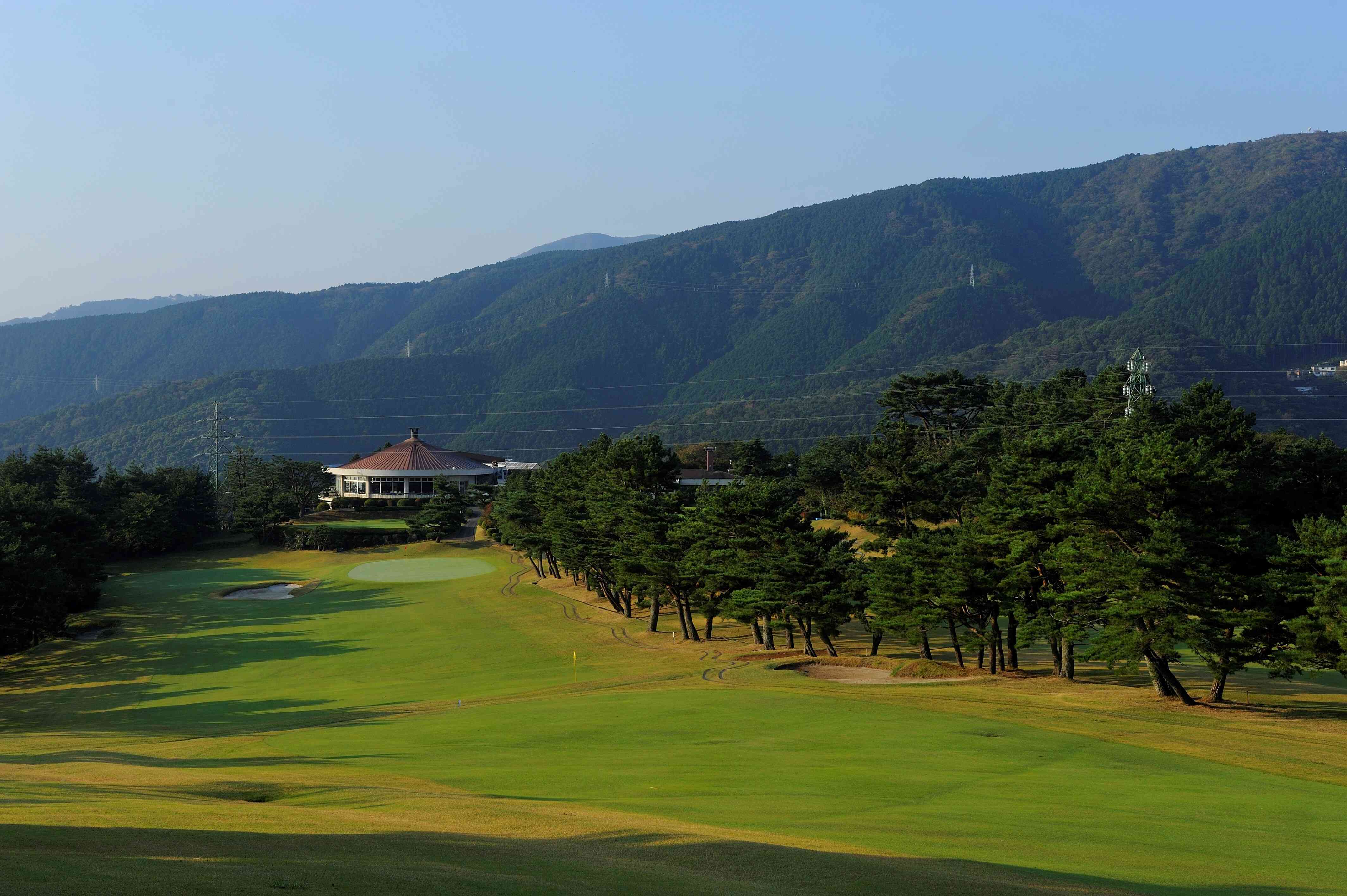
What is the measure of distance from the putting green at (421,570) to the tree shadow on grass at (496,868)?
2601 inches

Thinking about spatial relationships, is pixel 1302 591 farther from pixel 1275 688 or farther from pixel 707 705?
pixel 707 705

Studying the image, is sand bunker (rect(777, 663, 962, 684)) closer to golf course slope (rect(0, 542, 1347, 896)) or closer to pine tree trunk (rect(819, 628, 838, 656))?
pine tree trunk (rect(819, 628, 838, 656))

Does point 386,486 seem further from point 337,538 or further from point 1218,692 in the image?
point 1218,692

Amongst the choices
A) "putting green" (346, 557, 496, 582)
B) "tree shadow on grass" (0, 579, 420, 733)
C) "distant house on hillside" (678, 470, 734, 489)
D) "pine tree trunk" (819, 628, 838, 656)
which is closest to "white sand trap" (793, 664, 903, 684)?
"pine tree trunk" (819, 628, 838, 656)

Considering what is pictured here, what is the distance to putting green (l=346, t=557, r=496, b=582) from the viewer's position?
79.1 metres

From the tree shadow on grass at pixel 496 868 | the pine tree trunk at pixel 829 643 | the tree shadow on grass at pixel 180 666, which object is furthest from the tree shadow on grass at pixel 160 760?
the pine tree trunk at pixel 829 643

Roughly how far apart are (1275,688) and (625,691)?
25288mm

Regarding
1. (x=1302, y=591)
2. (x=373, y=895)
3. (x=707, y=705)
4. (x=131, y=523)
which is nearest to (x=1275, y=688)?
(x=1302, y=591)

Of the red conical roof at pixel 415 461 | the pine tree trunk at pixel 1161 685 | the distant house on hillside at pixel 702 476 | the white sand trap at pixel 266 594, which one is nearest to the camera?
the pine tree trunk at pixel 1161 685

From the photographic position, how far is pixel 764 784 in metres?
19.9

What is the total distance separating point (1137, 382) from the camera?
69938 millimetres

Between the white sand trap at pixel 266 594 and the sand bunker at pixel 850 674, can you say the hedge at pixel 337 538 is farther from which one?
the sand bunker at pixel 850 674

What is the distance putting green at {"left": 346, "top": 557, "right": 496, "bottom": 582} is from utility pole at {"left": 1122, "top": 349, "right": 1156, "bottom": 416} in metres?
48.6

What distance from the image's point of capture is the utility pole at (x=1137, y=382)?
6506 centimetres
